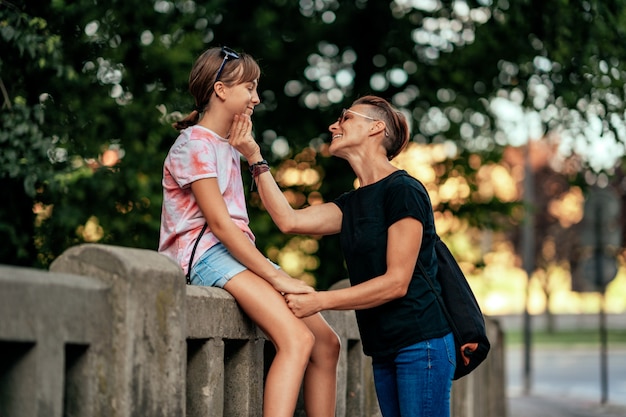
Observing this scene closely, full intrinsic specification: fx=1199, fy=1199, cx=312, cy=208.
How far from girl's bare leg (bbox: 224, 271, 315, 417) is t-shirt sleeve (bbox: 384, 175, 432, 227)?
1.68 ft

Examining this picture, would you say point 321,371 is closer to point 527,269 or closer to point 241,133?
point 241,133

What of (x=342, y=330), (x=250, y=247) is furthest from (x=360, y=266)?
(x=342, y=330)

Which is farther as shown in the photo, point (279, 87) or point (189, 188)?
point (279, 87)

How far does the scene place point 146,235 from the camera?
1284 centimetres

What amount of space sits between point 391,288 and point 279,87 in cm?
1175

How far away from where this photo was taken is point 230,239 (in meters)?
4.26

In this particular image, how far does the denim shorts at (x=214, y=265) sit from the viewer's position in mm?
4352

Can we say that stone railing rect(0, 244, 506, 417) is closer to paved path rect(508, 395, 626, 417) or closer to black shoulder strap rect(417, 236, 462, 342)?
black shoulder strap rect(417, 236, 462, 342)

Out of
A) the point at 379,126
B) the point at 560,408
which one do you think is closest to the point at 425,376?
the point at 379,126

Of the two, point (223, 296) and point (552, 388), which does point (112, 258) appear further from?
point (552, 388)

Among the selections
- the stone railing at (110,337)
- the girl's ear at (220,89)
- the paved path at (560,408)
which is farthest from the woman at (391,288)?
the paved path at (560,408)

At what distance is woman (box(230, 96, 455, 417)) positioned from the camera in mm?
4312

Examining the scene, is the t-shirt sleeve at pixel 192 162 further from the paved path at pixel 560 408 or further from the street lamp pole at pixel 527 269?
the street lamp pole at pixel 527 269

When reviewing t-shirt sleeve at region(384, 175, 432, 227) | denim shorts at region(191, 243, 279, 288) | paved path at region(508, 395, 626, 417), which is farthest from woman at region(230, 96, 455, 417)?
paved path at region(508, 395, 626, 417)
